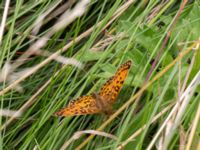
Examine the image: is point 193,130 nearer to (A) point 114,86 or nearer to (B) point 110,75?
(A) point 114,86

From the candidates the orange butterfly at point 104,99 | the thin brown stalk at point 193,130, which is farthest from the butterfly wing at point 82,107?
the thin brown stalk at point 193,130

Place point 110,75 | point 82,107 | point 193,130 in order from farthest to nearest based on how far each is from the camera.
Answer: point 110,75 → point 82,107 → point 193,130

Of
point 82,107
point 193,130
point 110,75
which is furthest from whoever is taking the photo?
point 110,75

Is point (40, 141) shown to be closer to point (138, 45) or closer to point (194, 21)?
point (138, 45)

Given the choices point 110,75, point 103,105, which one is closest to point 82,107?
point 103,105

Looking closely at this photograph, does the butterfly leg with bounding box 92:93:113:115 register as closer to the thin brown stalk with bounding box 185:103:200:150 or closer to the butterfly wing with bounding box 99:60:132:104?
the butterfly wing with bounding box 99:60:132:104

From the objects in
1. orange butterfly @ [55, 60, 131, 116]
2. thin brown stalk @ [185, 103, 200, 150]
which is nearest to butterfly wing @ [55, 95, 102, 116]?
orange butterfly @ [55, 60, 131, 116]

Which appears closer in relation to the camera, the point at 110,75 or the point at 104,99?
the point at 104,99
